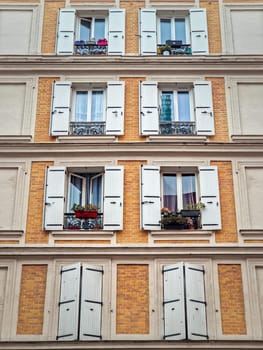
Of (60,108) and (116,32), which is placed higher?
(116,32)

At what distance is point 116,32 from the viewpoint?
60.4 feet

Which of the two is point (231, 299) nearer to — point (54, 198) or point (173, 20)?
point (54, 198)

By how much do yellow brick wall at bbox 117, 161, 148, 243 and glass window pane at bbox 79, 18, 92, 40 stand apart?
478cm

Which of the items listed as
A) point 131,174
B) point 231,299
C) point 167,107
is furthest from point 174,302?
point 167,107

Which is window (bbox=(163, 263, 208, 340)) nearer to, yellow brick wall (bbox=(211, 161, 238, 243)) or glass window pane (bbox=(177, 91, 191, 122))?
yellow brick wall (bbox=(211, 161, 238, 243))

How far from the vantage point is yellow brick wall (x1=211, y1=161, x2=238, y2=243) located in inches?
607

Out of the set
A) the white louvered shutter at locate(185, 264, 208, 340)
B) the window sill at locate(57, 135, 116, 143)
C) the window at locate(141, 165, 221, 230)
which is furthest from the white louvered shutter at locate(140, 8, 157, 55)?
the white louvered shutter at locate(185, 264, 208, 340)

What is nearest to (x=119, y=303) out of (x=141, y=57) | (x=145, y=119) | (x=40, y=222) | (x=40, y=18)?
(x=40, y=222)

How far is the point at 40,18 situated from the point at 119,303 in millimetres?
9270

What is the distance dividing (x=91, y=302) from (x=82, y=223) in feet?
7.22

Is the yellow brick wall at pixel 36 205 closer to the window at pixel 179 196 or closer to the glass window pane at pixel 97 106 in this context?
the glass window pane at pixel 97 106

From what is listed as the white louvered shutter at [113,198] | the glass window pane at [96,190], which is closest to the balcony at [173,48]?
the white louvered shutter at [113,198]

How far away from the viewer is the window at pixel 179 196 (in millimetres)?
15585

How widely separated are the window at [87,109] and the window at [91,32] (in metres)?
1.19
